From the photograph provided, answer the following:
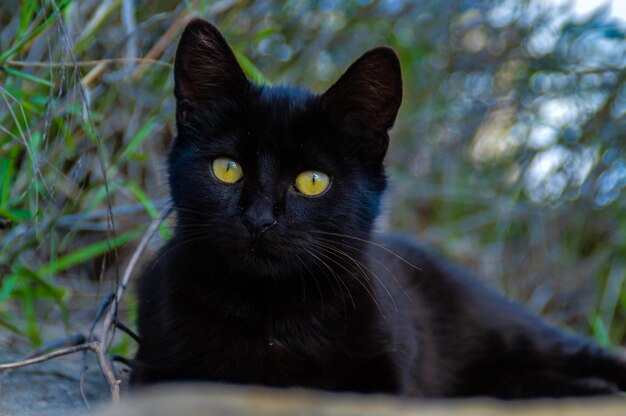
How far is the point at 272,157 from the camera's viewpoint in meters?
1.50

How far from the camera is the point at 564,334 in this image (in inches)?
87.6

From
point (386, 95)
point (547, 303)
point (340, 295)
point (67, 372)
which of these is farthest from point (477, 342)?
point (547, 303)

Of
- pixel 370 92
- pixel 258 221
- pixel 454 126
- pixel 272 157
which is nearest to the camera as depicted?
pixel 258 221

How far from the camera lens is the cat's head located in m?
1.45

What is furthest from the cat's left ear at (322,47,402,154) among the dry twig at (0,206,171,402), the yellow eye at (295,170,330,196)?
the dry twig at (0,206,171,402)

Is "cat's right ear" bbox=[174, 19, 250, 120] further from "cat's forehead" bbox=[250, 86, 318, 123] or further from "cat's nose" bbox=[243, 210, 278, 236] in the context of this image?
"cat's nose" bbox=[243, 210, 278, 236]

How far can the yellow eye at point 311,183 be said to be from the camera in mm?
1510

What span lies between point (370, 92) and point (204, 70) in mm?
420

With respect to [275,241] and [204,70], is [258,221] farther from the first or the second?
[204,70]

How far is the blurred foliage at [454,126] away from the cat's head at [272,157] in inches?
22.3

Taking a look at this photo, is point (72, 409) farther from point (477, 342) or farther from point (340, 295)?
point (477, 342)

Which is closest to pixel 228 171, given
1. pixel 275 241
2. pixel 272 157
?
pixel 272 157

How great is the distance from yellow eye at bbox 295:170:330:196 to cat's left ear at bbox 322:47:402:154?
19 cm

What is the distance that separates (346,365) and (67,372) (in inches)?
29.3
